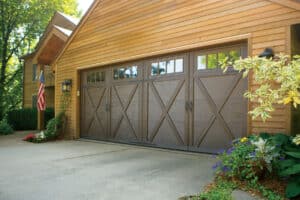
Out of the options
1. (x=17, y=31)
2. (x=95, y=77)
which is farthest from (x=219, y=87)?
(x=17, y=31)

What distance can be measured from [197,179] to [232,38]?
2.93m

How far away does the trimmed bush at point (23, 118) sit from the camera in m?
13.2

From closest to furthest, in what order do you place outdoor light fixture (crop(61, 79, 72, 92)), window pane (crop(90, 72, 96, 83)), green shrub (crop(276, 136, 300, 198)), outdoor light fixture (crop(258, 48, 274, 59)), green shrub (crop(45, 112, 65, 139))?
1. green shrub (crop(276, 136, 300, 198))
2. outdoor light fixture (crop(258, 48, 274, 59))
3. window pane (crop(90, 72, 96, 83))
4. green shrub (crop(45, 112, 65, 139))
5. outdoor light fixture (crop(61, 79, 72, 92))

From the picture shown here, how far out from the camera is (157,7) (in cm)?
677

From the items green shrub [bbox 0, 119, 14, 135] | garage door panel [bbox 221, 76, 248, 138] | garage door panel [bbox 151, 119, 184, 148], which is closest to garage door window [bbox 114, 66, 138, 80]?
garage door panel [bbox 151, 119, 184, 148]

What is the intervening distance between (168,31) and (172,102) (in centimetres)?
171

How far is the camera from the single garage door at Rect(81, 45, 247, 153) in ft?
18.0

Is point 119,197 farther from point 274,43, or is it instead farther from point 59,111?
point 59,111

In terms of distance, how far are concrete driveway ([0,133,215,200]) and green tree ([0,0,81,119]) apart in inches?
495

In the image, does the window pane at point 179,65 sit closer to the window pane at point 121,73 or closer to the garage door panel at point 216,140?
the garage door panel at point 216,140

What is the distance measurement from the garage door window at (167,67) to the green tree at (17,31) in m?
12.6

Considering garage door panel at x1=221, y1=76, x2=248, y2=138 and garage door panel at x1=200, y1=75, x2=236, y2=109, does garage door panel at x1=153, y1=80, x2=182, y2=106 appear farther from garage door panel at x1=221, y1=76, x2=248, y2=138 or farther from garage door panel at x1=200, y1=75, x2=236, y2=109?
garage door panel at x1=221, y1=76, x2=248, y2=138

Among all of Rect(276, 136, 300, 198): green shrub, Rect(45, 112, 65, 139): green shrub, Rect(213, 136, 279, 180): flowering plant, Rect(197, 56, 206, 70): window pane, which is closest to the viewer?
Rect(276, 136, 300, 198): green shrub

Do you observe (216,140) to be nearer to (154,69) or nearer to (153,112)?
(153,112)
